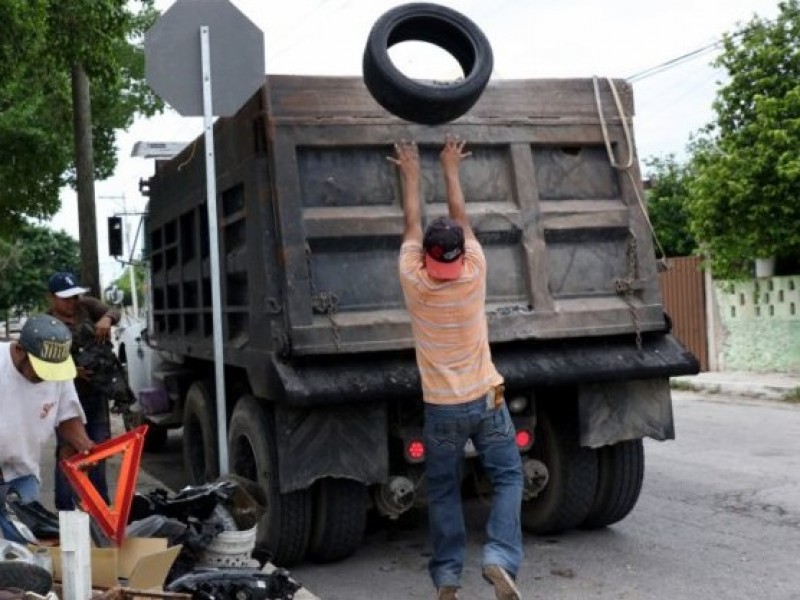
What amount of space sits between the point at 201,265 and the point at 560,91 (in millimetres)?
2664

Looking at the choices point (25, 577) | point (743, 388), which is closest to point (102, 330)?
point (25, 577)

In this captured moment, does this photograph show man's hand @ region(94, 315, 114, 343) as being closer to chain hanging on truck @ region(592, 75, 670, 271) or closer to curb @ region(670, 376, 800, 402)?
chain hanging on truck @ region(592, 75, 670, 271)

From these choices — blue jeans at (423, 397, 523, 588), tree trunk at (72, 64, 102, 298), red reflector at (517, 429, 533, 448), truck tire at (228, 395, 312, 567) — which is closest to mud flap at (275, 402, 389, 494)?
truck tire at (228, 395, 312, 567)

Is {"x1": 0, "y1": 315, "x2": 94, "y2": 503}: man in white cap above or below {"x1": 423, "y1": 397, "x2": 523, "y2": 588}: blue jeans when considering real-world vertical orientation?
above

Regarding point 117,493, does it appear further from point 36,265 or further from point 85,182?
point 36,265

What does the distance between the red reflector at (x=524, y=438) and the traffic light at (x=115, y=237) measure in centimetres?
539

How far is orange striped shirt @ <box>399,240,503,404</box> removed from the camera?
4.58 m

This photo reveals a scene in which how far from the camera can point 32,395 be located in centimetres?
443

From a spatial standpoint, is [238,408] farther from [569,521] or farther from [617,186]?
[617,186]

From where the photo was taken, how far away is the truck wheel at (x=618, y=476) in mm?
5988

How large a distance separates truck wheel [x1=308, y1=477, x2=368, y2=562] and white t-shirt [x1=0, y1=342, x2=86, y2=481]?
150 cm

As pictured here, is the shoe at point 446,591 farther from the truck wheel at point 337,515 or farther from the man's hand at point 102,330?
the man's hand at point 102,330

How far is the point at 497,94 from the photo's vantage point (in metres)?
5.64

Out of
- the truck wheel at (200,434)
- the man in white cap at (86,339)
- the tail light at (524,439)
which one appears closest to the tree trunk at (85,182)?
the truck wheel at (200,434)
